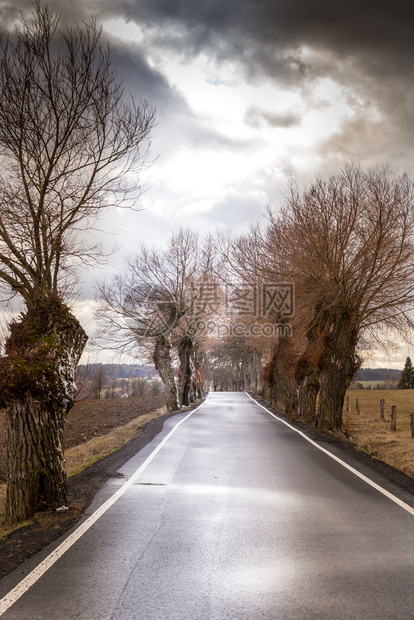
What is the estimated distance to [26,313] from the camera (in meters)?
8.59

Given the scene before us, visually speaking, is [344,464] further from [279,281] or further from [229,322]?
[229,322]

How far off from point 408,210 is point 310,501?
470 inches

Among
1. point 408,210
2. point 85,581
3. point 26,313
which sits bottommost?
point 85,581

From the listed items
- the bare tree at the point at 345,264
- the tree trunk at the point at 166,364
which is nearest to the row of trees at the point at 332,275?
the bare tree at the point at 345,264

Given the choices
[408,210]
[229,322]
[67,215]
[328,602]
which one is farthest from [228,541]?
[229,322]

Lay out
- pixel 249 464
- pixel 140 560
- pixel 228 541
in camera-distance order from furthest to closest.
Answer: pixel 249 464
pixel 228 541
pixel 140 560

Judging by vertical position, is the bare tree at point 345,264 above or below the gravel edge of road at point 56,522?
above

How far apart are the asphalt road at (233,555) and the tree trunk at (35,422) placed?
0.86 metres

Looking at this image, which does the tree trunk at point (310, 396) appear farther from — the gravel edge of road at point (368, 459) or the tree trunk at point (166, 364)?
the tree trunk at point (166, 364)

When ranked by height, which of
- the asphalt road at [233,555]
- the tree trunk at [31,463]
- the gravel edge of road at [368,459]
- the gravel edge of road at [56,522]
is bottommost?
the gravel edge of road at [56,522]

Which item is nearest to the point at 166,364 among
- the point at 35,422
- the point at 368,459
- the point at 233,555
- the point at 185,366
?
the point at 185,366

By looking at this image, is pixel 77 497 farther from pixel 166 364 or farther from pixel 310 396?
pixel 166 364

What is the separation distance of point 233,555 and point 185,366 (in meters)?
28.7

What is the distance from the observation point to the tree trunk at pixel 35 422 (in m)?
7.07
